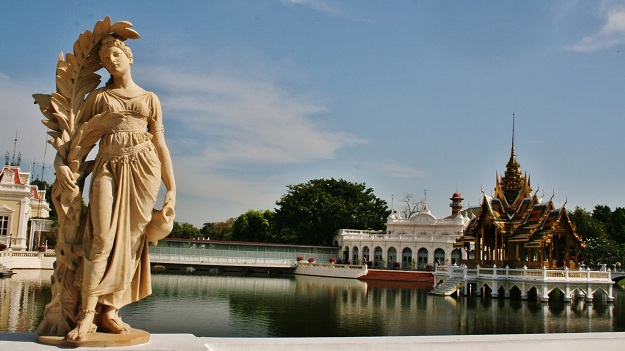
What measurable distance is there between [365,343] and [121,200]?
200 centimetres

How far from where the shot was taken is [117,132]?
430cm

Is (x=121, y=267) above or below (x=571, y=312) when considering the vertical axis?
above

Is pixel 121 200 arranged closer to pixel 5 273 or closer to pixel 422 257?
pixel 5 273

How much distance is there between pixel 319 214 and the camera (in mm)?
48344

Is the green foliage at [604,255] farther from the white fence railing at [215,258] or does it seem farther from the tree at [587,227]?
the white fence railing at [215,258]

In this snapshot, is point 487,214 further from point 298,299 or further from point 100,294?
point 100,294

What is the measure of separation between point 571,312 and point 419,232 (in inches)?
1124

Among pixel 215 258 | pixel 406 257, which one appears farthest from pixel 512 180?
pixel 215 258

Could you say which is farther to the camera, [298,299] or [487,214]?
[487,214]

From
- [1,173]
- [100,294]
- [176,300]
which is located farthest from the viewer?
[1,173]

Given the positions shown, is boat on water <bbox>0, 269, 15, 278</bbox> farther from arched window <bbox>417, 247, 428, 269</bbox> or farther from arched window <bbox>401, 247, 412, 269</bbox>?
arched window <bbox>417, 247, 428, 269</bbox>

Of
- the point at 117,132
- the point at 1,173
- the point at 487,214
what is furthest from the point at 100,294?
the point at 1,173

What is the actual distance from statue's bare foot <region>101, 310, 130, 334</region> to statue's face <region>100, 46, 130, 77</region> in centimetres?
182

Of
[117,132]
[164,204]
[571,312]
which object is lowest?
[571,312]
